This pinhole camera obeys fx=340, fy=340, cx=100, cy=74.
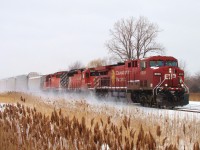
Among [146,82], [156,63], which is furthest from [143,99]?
[156,63]

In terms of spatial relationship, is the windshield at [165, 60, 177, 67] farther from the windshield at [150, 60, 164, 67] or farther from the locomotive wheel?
the locomotive wheel

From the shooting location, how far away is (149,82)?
71.3 ft

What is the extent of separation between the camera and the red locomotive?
69.5 feet

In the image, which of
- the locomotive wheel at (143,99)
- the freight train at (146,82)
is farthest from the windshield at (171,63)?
the locomotive wheel at (143,99)

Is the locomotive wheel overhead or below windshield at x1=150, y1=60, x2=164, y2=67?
below

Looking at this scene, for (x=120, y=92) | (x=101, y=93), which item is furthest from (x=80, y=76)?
(x=120, y=92)

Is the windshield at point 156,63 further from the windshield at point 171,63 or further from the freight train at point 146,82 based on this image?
the windshield at point 171,63

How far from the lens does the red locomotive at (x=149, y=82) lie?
2117 cm

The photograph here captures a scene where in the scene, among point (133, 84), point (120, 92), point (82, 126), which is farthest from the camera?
point (120, 92)

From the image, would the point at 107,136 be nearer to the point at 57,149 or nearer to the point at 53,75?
the point at 57,149

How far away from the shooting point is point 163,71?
2177 centimetres

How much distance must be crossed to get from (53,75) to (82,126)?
40340 millimetres

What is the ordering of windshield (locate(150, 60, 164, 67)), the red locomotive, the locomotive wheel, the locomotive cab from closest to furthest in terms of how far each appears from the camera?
the locomotive cab, the red locomotive, windshield (locate(150, 60, 164, 67)), the locomotive wheel

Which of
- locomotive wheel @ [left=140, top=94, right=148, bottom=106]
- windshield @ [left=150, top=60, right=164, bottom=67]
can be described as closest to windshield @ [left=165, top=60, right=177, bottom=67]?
windshield @ [left=150, top=60, right=164, bottom=67]
